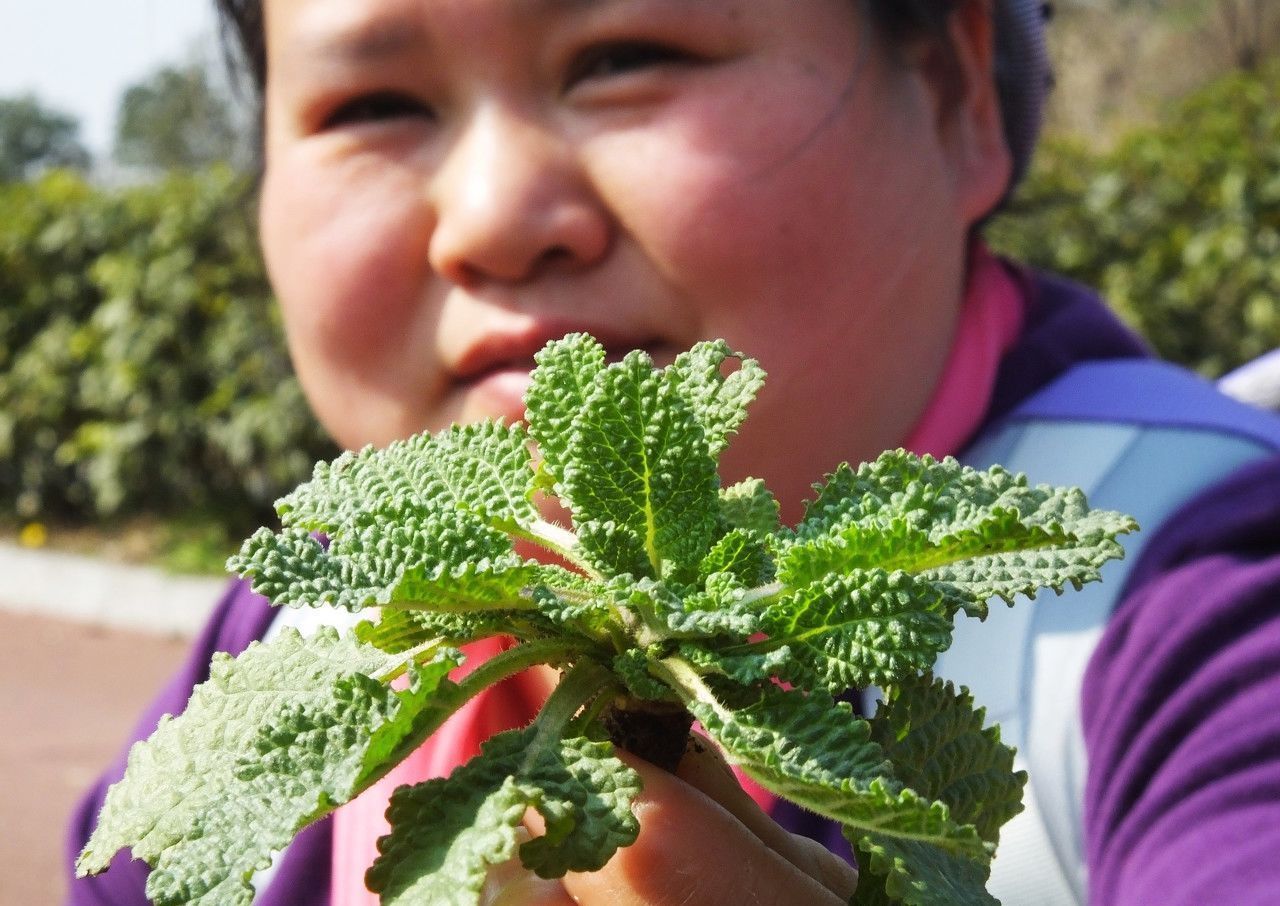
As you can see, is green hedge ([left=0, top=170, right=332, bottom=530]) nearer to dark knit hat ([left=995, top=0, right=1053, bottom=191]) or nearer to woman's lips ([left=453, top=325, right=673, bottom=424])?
dark knit hat ([left=995, top=0, right=1053, bottom=191])

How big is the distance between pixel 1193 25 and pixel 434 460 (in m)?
13.7

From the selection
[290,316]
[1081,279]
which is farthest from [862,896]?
[1081,279]

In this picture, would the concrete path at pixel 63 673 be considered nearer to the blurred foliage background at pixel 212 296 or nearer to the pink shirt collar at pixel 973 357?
the blurred foliage background at pixel 212 296

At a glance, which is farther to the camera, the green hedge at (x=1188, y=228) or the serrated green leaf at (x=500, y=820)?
the green hedge at (x=1188, y=228)

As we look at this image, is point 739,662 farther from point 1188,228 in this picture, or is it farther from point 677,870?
point 1188,228

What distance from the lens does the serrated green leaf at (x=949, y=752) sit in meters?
A: 0.77

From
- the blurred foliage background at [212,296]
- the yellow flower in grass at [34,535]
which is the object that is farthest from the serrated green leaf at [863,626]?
the yellow flower in grass at [34,535]

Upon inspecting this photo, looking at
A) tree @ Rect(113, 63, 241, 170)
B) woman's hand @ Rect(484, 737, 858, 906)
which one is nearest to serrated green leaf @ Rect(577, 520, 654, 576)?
woman's hand @ Rect(484, 737, 858, 906)

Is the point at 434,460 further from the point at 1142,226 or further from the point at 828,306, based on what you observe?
the point at 1142,226

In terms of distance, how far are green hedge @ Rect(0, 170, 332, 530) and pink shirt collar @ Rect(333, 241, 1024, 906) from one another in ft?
14.9

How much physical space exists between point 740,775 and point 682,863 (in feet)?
1.75

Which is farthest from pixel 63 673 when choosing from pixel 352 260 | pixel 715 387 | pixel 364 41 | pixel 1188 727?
pixel 715 387

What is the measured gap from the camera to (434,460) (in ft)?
2.66

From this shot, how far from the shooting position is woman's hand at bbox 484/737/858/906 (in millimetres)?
720
